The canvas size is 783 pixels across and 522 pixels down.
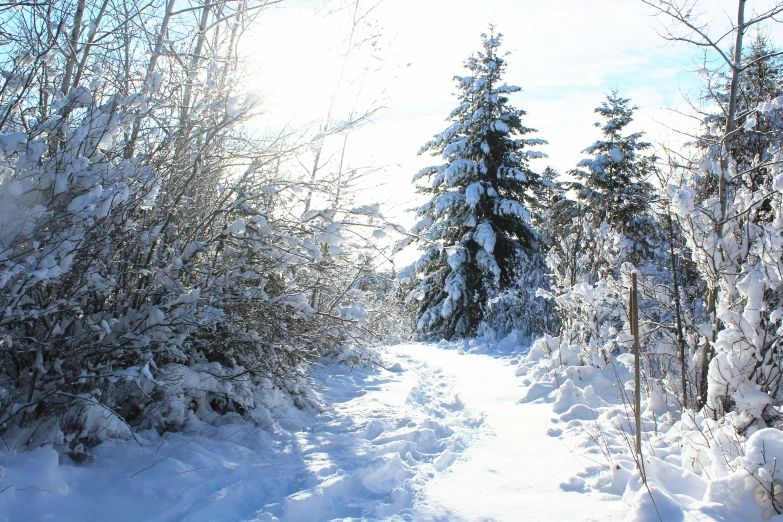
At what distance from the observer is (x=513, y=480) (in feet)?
10.3

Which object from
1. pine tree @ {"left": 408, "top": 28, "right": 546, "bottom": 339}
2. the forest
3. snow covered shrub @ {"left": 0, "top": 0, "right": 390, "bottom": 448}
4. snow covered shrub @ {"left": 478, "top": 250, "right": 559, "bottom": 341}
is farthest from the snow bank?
pine tree @ {"left": 408, "top": 28, "right": 546, "bottom": 339}

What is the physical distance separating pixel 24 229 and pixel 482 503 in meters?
3.00

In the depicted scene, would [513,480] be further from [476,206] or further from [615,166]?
[615,166]

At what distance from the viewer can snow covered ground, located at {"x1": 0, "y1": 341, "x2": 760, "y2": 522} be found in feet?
7.83

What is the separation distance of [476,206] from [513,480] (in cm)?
1197

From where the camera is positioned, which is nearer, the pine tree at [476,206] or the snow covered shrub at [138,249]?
the snow covered shrub at [138,249]

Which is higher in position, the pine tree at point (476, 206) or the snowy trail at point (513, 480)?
the pine tree at point (476, 206)

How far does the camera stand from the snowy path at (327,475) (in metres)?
2.38

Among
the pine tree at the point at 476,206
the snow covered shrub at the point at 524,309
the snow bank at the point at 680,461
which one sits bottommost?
the snow bank at the point at 680,461

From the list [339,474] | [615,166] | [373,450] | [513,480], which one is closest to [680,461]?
[513,480]

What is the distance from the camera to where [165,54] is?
167 inches

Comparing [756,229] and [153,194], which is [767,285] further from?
[153,194]

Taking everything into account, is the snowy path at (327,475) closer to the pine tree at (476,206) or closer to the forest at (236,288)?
the forest at (236,288)

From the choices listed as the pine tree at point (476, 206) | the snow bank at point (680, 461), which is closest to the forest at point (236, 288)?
the snow bank at point (680, 461)
